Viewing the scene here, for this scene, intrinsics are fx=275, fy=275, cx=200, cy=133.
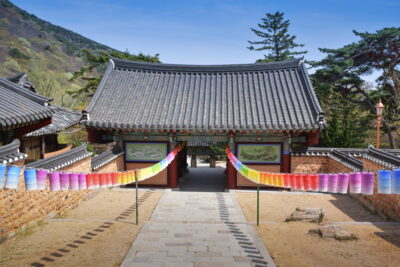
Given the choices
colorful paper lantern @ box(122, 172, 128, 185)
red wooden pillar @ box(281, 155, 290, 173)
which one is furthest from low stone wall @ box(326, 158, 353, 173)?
colorful paper lantern @ box(122, 172, 128, 185)

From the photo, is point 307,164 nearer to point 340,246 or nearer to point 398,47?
point 340,246

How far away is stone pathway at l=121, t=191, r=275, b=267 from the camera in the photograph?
265 inches

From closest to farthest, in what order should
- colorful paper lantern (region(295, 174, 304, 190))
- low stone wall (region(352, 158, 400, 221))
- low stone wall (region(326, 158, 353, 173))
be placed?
colorful paper lantern (region(295, 174, 304, 190)) < low stone wall (region(352, 158, 400, 221)) < low stone wall (region(326, 158, 353, 173))

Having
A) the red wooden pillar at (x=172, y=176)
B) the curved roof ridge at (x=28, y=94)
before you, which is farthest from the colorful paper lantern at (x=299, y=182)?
the curved roof ridge at (x=28, y=94)

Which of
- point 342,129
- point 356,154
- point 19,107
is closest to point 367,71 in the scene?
point 342,129

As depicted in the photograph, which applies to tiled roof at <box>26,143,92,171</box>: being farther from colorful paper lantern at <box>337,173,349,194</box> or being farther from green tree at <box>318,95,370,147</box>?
green tree at <box>318,95,370,147</box>

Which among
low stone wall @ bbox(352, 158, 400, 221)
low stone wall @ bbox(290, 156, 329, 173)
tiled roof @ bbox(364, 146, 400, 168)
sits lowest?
low stone wall @ bbox(352, 158, 400, 221)

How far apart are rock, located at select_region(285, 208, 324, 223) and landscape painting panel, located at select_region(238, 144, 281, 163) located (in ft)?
14.9

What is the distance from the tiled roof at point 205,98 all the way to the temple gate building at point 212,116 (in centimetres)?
5

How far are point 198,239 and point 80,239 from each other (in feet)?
11.0

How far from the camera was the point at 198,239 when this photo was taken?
7.98 meters

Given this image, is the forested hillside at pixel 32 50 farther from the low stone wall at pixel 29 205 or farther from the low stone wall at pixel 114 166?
the low stone wall at pixel 29 205

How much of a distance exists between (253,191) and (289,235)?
549 cm

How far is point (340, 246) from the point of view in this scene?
7496 millimetres
